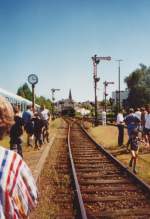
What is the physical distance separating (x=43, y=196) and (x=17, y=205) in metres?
8.27

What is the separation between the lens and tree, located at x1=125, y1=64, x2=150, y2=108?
98812mm

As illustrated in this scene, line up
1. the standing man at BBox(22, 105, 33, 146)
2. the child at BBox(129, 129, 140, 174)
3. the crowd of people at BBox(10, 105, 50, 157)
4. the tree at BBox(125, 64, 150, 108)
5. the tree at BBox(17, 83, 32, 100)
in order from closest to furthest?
the crowd of people at BBox(10, 105, 50, 157) → the child at BBox(129, 129, 140, 174) → the standing man at BBox(22, 105, 33, 146) → the tree at BBox(125, 64, 150, 108) → the tree at BBox(17, 83, 32, 100)

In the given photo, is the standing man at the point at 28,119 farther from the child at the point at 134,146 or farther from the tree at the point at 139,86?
the tree at the point at 139,86

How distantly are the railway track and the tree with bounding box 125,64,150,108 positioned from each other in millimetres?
83271

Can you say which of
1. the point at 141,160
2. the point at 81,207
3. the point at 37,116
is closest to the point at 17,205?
the point at 81,207

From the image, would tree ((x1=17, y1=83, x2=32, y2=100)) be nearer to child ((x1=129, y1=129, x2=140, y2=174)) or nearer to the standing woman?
child ((x1=129, y1=129, x2=140, y2=174))

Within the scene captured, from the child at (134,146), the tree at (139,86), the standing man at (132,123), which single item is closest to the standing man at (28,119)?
the standing man at (132,123)

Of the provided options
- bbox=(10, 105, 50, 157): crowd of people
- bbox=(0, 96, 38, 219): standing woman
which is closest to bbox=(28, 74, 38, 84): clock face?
bbox=(10, 105, 50, 157): crowd of people

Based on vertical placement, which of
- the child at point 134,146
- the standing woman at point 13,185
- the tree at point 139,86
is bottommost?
the child at point 134,146

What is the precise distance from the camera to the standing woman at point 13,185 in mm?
2418

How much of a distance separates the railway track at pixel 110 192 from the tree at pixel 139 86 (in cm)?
8327

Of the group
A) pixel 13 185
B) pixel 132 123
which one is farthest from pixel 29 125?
pixel 13 185

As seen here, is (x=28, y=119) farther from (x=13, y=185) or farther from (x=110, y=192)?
(x=13, y=185)

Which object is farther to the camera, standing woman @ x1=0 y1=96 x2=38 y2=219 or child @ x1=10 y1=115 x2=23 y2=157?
child @ x1=10 y1=115 x2=23 y2=157
